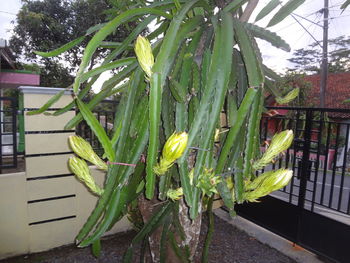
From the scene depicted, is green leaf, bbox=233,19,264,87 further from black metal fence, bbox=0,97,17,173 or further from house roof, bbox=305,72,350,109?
house roof, bbox=305,72,350,109

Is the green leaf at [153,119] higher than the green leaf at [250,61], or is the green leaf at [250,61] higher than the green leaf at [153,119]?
the green leaf at [250,61]

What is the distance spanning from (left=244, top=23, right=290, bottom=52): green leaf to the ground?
134 centimetres

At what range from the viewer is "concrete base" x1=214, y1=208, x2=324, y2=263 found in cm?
183

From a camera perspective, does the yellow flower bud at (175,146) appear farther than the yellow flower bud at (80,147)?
No

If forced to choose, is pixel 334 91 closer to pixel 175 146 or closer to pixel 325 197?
pixel 325 197

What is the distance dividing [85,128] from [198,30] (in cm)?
176

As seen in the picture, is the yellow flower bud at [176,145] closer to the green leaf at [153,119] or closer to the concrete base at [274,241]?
the green leaf at [153,119]

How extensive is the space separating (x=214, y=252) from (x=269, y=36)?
1.62 m

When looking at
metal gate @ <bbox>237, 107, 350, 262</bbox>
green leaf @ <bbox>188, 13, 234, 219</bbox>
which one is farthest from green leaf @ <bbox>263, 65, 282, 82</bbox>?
metal gate @ <bbox>237, 107, 350, 262</bbox>

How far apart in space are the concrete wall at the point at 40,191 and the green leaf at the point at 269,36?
4.51 feet

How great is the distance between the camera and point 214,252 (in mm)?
1881

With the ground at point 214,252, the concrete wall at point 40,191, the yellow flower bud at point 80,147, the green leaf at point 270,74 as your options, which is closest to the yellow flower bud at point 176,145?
the yellow flower bud at point 80,147

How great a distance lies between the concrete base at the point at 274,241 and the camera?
1835 mm

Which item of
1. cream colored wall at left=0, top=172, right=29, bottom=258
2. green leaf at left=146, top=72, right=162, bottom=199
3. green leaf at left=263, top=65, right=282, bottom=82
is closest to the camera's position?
green leaf at left=146, top=72, right=162, bottom=199
